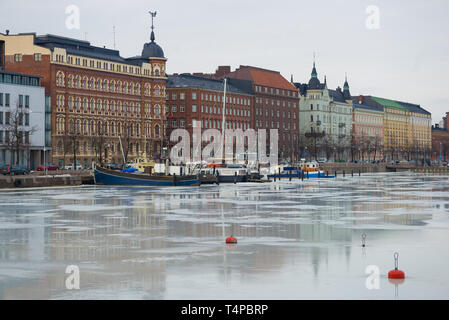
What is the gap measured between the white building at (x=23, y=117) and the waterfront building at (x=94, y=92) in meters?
4.65

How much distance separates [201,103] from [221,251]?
5710 inches

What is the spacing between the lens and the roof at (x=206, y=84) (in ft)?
569

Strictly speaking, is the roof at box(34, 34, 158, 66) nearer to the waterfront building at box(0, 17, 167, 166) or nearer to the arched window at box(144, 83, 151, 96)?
the waterfront building at box(0, 17, 167, 166)

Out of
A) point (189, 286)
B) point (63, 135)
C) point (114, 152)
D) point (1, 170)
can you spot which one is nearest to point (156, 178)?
point (1, 170)

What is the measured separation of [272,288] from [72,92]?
116557 millimetres

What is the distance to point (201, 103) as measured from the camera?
574 ft

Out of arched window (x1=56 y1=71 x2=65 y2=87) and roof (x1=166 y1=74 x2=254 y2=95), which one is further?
roof (x1=166 y1=74 x2=254 y2=95)

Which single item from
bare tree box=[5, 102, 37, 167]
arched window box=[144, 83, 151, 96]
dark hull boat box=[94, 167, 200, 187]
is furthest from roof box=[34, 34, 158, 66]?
dark hull boat box=[94, 167, 200, 187]

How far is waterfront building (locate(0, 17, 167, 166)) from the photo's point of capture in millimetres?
130625

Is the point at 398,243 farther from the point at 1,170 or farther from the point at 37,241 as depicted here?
Result: the point at 1,170

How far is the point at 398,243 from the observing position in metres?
33.3

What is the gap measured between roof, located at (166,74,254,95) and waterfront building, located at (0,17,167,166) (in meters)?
12.9

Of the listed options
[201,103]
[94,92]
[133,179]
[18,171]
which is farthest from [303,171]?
[201,103]

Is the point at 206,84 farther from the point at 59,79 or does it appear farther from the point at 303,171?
the point at 303,171
